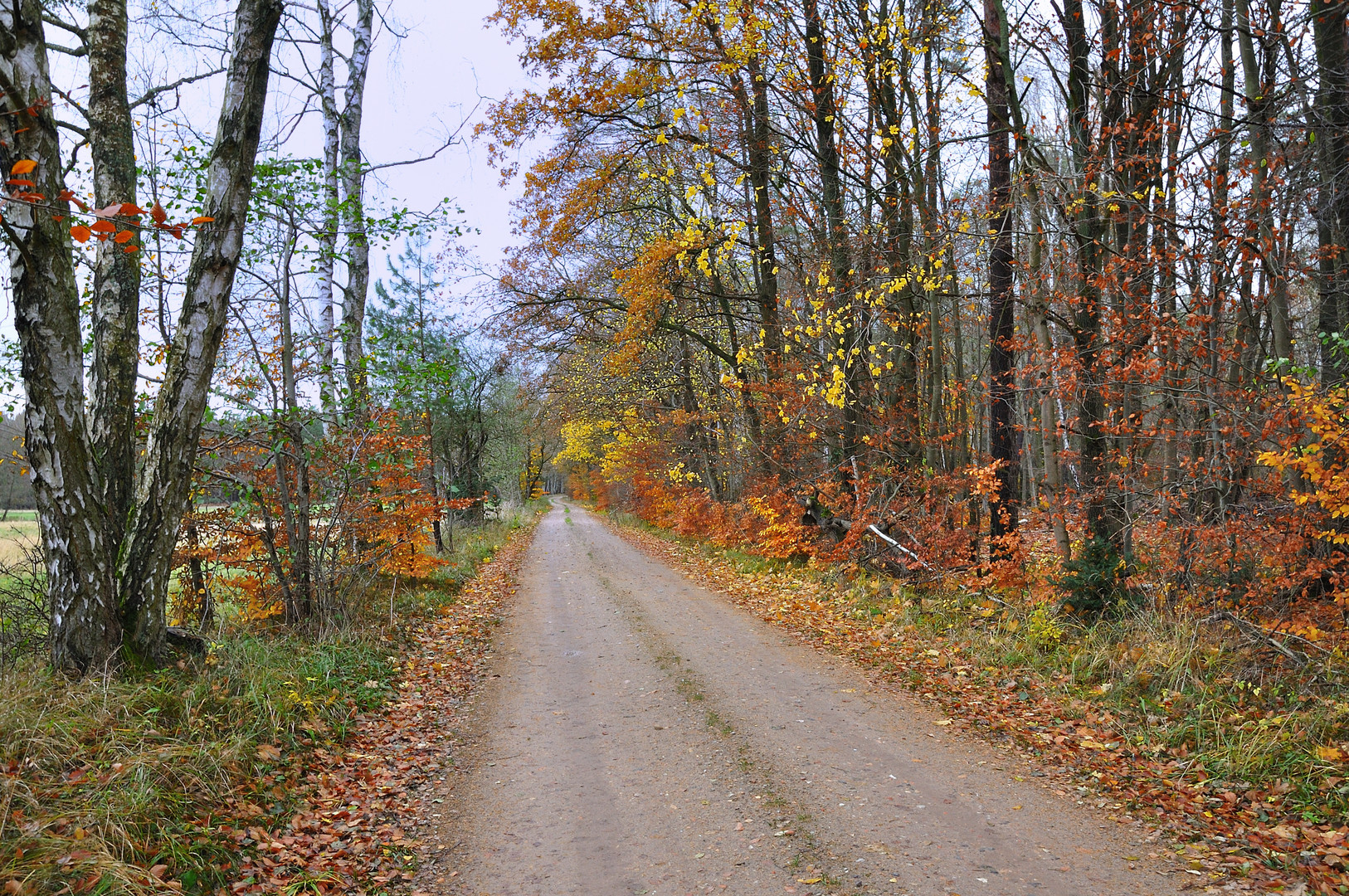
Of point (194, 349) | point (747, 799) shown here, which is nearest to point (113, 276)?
point (194, 349)

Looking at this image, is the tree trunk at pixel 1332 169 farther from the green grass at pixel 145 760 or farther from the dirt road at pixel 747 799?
the green grass at pixel 145 760

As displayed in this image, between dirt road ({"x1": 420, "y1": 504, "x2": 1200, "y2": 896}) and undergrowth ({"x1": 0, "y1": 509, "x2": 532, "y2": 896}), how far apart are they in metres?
1.19

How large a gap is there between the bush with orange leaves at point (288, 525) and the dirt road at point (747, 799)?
93.9 inches

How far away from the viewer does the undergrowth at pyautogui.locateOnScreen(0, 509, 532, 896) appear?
342cm

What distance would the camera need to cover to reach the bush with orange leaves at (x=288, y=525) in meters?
7.66

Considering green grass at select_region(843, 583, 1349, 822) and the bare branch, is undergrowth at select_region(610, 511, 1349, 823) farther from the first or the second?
the bare branch

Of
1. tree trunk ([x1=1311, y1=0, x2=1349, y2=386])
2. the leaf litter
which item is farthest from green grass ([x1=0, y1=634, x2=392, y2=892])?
tree trunk ([x1=1311, y1=0, x2=1349, y2=386])

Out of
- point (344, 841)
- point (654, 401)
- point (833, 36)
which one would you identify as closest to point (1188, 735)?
point (344, 841)

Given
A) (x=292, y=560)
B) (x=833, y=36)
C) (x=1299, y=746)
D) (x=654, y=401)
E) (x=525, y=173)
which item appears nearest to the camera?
(x=1299, y=746)

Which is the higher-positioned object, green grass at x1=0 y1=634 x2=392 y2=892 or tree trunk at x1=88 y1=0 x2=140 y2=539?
tree trunk at x1=88 y1=0 x2=140 y2=539

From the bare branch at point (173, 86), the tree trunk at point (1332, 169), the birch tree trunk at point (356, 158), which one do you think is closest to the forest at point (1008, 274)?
the tree trunk at point (1332, 169)

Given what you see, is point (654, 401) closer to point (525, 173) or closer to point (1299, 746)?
point (525, 173)

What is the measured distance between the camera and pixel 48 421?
16.2ft

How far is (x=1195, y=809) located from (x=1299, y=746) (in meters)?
1.02
